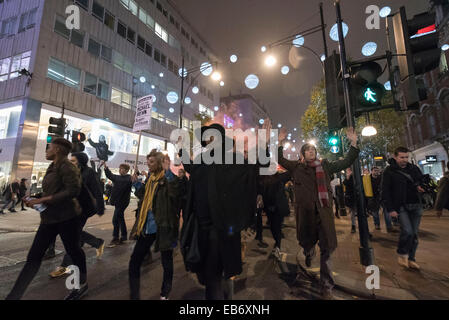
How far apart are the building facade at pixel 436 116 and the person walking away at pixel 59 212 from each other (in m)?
23.2

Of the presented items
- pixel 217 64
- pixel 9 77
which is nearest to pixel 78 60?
pixel 9 77

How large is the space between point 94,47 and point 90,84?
11.0ft

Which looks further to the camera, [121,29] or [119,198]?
[121,29]

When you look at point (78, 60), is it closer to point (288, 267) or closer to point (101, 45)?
point (101, 45)

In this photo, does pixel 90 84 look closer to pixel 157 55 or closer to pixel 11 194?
pixel 11 194

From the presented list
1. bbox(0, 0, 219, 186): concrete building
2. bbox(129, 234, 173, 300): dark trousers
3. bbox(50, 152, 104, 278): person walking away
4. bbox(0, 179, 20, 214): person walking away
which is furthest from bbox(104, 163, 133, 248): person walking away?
bbox(0, 179, 20, 214): person walking away

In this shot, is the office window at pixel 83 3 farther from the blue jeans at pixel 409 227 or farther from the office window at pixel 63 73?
the blue jeans at pixel 409 227

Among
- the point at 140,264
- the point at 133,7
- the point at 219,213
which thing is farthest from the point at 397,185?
the point at 133,7

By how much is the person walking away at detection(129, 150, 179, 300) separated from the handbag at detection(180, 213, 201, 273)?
0.72m

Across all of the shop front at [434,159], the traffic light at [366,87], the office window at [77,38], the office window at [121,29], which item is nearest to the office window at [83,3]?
the office window at [77,38]

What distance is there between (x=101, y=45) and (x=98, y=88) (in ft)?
13.1

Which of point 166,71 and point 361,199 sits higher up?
point 166,71

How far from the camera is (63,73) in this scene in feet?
54.2

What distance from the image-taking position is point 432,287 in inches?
132
